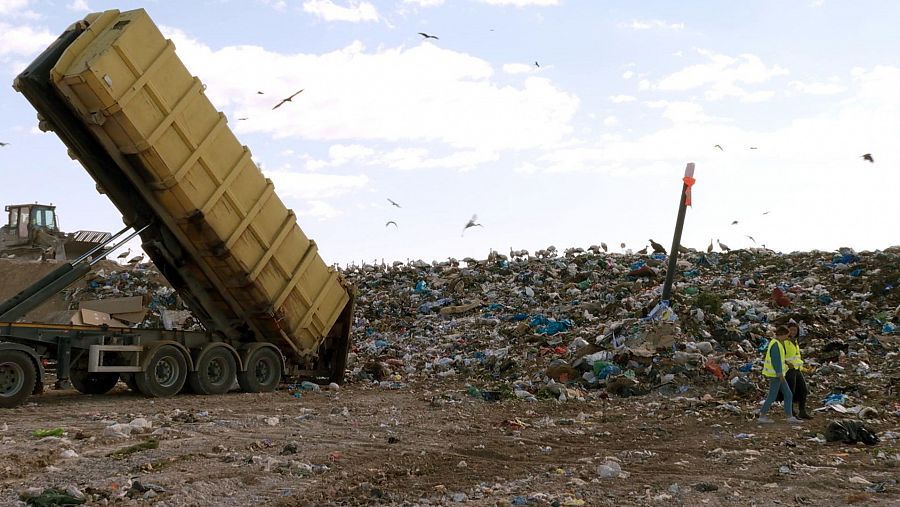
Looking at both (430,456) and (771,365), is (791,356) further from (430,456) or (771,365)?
(430,456)

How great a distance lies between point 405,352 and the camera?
44.8 feet

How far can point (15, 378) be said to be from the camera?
8.27 meters

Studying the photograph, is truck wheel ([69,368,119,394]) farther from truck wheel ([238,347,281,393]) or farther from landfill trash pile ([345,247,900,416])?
landfill trash pile ([345,247,900,416])

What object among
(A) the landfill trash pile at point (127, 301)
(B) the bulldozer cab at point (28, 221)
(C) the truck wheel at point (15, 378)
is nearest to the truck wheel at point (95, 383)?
(A) the landfill trash pile at point (127, 301)

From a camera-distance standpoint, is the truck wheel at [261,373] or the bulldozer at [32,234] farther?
the bulldozer at [32,234]

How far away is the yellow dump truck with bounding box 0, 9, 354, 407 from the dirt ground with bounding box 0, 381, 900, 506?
0.63 m

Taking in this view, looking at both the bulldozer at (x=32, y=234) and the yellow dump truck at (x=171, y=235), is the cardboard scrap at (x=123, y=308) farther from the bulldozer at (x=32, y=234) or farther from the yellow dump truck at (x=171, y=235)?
the bulldozer at (x=32, y=234)

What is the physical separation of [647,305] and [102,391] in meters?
7.51

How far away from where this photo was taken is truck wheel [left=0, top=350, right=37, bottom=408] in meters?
8.14

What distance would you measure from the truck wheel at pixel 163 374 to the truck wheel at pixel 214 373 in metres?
0.18

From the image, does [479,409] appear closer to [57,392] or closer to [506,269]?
[57,392]

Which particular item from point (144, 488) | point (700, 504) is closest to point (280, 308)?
point (144, 488)

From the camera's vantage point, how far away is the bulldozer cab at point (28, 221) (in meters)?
21.8

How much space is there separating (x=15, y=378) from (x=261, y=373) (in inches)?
122
